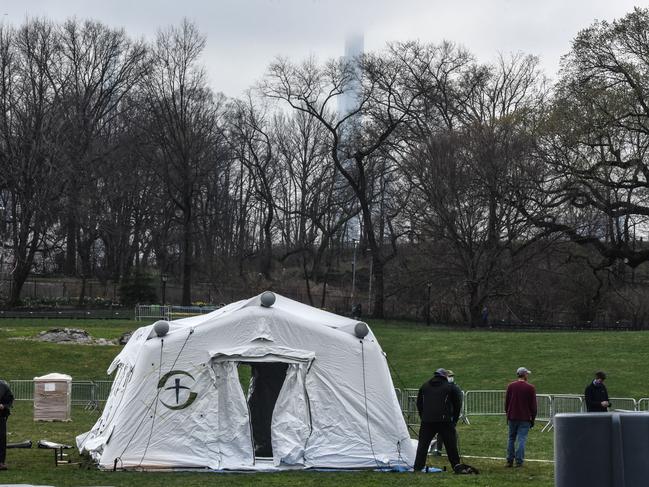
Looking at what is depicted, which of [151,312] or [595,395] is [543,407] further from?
[151,312]

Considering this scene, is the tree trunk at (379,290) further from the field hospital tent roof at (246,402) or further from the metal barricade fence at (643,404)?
the field hospital tent roof at (246,402)

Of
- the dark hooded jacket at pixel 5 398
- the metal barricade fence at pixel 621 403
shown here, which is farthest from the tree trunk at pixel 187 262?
the dark hooded jacket at pixel 5 398

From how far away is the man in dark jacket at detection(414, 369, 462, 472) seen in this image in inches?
622

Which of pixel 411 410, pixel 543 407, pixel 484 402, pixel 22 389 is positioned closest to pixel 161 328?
pixel 411 410

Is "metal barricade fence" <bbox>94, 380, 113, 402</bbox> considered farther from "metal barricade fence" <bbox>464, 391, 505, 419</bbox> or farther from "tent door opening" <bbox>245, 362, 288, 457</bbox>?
"tent door opening" <bbox>245, 362, 288, 457</bbox>

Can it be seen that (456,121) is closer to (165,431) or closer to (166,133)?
(166,133)

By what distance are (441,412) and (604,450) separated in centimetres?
1237

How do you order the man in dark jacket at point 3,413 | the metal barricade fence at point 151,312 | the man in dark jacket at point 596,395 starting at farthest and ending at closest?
the metal barricade fence at point 151,312
the man in dark jacket at point 596,395
the man in dark jacket at point 3,413

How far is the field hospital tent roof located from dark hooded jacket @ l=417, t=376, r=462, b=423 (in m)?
1.50

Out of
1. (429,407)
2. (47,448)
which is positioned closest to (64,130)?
(47,448)

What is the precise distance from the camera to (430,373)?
37406mm

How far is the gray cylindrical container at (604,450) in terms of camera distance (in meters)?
3.55

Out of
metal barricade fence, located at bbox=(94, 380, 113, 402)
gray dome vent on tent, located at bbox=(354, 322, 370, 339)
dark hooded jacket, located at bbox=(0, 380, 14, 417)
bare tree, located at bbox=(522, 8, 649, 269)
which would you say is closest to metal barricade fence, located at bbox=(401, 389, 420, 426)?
gray dome vent on tent, located at bbox=(354, 322, 370, 339)

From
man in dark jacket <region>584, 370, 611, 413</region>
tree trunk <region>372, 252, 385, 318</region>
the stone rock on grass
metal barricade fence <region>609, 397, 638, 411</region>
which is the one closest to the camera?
man in dark jacket <region>584, 370, 611, 413</region>
